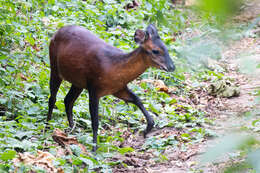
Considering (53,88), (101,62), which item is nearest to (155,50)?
(101,62)

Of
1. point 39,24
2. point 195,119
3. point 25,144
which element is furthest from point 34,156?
point 39,24

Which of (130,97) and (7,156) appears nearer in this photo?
(7,156)

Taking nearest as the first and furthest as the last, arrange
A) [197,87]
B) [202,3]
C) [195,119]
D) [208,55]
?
[202,3]
[208,55]
[195,119]
[197,87]

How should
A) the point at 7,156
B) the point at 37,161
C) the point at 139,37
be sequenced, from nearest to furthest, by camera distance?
the point at 7,156 < the point at 37,161 < the point at 139,37

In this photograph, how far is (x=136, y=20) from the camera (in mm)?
10266

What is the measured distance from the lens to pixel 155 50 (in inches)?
197

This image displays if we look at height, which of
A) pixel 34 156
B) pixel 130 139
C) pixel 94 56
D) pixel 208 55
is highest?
pixel 208 55

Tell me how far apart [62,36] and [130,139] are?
5.62 ft

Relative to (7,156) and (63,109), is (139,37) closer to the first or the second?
(63,109)

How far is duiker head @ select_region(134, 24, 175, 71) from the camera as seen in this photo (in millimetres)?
4918

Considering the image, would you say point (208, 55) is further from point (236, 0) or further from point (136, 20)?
point (136, 20)

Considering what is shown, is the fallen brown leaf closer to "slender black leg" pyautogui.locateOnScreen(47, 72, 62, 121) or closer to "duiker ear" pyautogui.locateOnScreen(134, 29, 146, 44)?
"slender black leg" pyautogui.locateOnScreen(47, 72, 62, 121)

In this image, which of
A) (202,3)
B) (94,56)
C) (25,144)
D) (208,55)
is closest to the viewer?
(202,3)

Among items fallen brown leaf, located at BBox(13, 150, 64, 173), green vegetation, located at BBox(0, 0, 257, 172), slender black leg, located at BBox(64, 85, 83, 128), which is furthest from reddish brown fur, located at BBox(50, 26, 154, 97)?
fallen brown leaf, located at BBox(13, 150, 64, 173)
